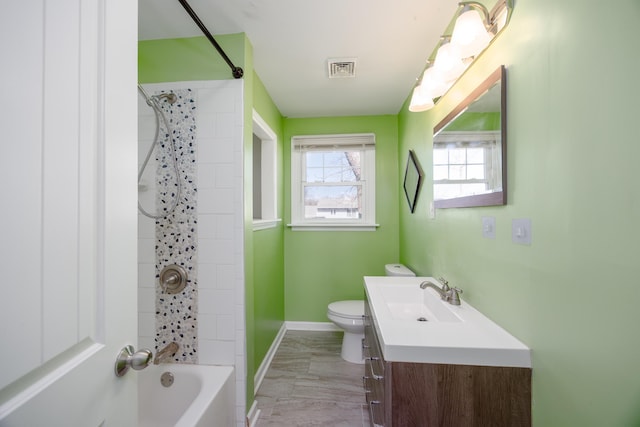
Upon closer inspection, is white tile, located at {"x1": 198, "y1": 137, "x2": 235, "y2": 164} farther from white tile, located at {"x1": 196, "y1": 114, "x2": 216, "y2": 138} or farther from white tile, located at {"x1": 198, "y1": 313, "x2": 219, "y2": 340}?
white tile, located at {"x1": 198, "y1": 313, "x2": 219, "y2": 340}

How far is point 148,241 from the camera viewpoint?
1648 millimetres

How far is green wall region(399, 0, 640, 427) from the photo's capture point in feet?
1.94

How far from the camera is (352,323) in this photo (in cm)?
214

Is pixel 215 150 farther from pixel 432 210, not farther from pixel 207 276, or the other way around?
pixel 432 210

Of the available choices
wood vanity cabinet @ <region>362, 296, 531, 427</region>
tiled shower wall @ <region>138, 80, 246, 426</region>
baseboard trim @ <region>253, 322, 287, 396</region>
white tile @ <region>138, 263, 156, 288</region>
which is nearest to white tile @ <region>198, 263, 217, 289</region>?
tiled shower wall @ <region>138, 80, 246, 426</region>

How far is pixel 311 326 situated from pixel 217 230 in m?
1.78

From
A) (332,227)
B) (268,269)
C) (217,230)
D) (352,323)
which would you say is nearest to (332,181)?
(332,227)

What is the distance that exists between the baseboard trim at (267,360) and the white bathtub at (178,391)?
1.25 feet

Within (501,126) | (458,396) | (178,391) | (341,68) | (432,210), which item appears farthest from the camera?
(341,68)

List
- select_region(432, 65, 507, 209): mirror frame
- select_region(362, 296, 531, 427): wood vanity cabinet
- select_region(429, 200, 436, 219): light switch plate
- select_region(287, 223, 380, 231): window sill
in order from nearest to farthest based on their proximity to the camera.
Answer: select_region(362, 296, 531, 427): wood vanity cabinet
select_region(432, 65, 507, 209): mirror frame
select_region(429, 200, 436, 219): light switch plate
select_region(287, 223, 380, 231): window sill

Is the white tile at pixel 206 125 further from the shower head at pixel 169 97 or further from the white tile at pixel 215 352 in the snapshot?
the white tile at pixel 215 352

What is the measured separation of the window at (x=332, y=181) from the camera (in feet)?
9.48

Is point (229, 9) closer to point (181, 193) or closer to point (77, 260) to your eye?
point (181, 193)

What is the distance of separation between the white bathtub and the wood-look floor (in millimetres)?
362
